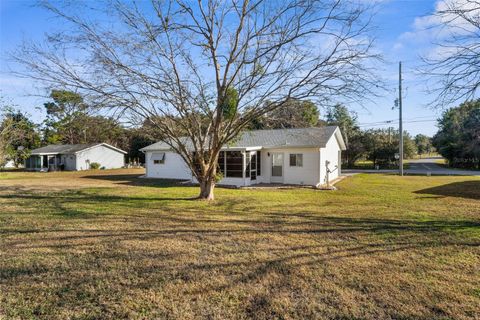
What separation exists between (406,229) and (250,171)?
10.2 metres

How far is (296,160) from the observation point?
1549 centimetres

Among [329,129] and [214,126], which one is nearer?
[214,126]

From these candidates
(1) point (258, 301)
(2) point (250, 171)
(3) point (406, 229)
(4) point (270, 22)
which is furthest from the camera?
(2) point (250, 171)

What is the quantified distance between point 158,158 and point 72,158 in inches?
673

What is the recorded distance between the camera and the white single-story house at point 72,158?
3059 centimetres

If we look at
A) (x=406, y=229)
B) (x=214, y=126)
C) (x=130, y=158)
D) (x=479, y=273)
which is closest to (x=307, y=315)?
(x=479, y=273)

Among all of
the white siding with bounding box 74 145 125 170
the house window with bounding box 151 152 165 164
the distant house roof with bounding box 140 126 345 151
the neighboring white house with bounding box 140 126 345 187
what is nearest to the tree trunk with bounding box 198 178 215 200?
the distant house roof with bounding box 140 126 345 151

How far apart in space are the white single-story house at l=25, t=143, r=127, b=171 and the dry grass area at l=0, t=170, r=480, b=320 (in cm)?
2581

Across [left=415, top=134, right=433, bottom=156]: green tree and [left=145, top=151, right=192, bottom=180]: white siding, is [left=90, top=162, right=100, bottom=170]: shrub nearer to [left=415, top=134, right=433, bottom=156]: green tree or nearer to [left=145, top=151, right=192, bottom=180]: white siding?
[left=145, top=151, right=192, bottom=180]: white siding

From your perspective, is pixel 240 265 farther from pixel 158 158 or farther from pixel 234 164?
pixel 158 158

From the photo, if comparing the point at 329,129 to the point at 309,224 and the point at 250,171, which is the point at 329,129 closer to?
the point at 250,171

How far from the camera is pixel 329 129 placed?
1666 centimetres

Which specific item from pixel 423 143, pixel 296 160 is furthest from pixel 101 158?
pixel 423 143

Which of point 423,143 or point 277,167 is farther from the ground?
point 423,143
